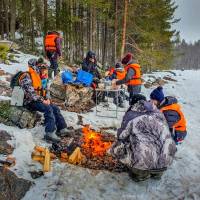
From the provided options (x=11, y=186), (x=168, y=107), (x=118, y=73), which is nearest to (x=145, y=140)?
(x=168, y=107)

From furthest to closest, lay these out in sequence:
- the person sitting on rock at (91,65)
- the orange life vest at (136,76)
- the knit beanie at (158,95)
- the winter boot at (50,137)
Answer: the person sitting on rock at (91,65) < the orange life vest at (136,76) < the winter boot at (50,137) < the knit beanie at (158,95)

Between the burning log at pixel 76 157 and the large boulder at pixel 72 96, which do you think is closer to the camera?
the burning log at pixel 76 157

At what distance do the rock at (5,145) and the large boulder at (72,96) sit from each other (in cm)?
359

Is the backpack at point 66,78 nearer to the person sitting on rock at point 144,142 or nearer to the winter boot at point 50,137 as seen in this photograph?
the winter boot at point 50,137

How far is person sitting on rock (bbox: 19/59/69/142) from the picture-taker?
9.04m

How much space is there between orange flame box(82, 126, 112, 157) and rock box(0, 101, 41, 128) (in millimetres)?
1466

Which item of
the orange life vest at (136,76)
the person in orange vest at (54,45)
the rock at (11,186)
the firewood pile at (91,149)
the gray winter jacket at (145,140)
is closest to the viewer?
the rock at (11,186)

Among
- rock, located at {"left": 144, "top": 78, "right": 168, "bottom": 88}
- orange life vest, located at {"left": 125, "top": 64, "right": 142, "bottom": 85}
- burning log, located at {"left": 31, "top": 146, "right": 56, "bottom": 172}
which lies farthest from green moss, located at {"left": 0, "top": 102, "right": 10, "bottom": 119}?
rock, located at {"left": 144, "top": 78, "right": 168, "bottom": 88}

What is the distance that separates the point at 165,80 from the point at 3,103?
13458mm

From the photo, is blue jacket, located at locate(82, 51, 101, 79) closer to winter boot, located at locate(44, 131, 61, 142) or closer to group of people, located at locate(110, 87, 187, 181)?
winter boot, located at locate(44, 131, 61, 142)

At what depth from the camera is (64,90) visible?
41.9 ft

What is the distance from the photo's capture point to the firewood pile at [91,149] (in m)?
8.00

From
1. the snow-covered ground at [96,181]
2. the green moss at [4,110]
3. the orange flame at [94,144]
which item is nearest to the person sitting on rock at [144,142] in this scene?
the snow-covered ground at [96,181]

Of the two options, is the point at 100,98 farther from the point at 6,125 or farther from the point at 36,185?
the point at 36,185
